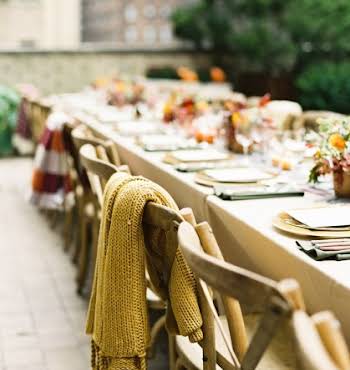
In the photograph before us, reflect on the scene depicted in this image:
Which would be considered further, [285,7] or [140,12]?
[140,12]

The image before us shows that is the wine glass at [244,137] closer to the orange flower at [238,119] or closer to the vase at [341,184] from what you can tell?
the orange flower at [238,119]

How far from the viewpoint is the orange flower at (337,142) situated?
269 centimetres

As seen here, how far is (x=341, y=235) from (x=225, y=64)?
473 inches

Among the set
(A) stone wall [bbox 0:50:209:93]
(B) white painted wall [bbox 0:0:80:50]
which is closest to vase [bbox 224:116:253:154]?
(A) stone wall [bbox 0:50:209:93]

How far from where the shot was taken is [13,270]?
15.0ft

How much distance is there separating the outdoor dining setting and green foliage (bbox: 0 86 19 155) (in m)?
2.30

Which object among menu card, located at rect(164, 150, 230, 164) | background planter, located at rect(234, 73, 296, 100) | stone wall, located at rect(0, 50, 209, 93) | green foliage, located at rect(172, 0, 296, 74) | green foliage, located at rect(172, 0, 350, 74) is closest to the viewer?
menu card, located at rect(164, 150, 230, 164)

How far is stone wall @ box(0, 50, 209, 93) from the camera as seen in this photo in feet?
41.8

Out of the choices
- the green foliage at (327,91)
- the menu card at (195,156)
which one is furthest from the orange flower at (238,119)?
the green foliage at (327,91)

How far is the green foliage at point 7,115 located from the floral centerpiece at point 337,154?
628 centimetres

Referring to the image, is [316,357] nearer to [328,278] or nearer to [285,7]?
[328,278]

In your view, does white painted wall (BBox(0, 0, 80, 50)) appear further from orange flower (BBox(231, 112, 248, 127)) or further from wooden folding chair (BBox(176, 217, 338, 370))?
wooden folding chair (BBox(176, 217, 338, 370))

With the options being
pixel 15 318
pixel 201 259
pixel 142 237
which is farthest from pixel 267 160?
pixel 201 259

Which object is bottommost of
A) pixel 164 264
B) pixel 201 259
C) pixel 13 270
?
pixel 13 270
